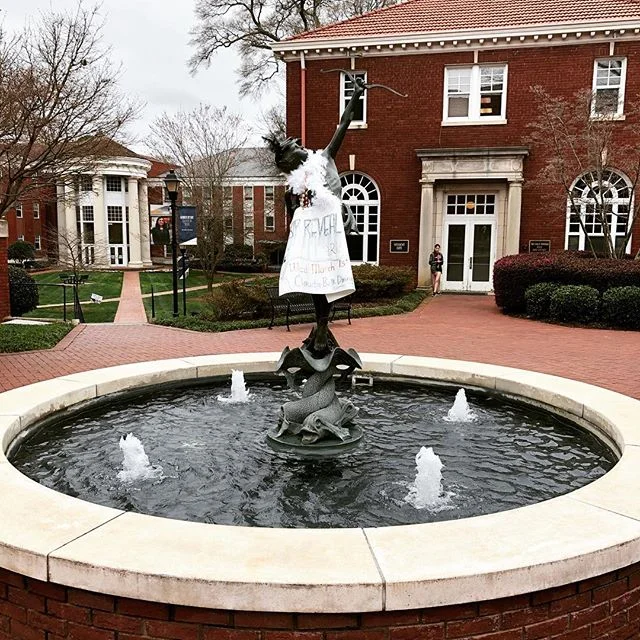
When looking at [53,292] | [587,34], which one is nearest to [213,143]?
[53,292]

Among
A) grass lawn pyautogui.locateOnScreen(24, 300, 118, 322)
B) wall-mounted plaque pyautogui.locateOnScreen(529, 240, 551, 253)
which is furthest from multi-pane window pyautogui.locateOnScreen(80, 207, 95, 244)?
wall-mounted plaque pyautogui.locateOnScreen(529, 240, 551, 253)

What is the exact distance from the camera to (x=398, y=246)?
2373 centimetres

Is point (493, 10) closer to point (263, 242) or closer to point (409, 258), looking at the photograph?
point (409, 258)

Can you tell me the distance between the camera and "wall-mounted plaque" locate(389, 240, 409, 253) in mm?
23656

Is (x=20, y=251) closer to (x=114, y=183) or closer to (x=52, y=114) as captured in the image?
(x=114, y=183)

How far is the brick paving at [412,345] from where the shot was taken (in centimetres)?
1030

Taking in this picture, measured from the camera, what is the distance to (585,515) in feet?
12.2

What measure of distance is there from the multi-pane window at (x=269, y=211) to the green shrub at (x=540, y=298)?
28.7m

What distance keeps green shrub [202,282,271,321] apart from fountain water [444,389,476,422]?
33.0 ft

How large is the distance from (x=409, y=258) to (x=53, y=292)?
15.1 meters

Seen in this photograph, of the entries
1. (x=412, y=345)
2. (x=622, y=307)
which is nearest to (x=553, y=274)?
(x=622, y=307)

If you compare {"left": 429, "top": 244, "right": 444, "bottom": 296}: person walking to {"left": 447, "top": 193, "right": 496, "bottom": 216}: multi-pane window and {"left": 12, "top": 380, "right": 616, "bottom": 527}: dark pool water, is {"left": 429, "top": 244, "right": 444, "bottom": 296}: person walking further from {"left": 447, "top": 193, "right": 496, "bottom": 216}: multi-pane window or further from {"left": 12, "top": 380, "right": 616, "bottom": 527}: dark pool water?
{"left": 12, "top": 380, "right": 616, "bottom": 527}: dark pool water

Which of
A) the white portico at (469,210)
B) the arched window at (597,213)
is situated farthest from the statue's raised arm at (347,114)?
the white portico at (469,210)

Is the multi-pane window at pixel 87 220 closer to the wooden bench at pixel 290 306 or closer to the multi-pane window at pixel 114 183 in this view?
the multi-pane window at pixel 114 183
